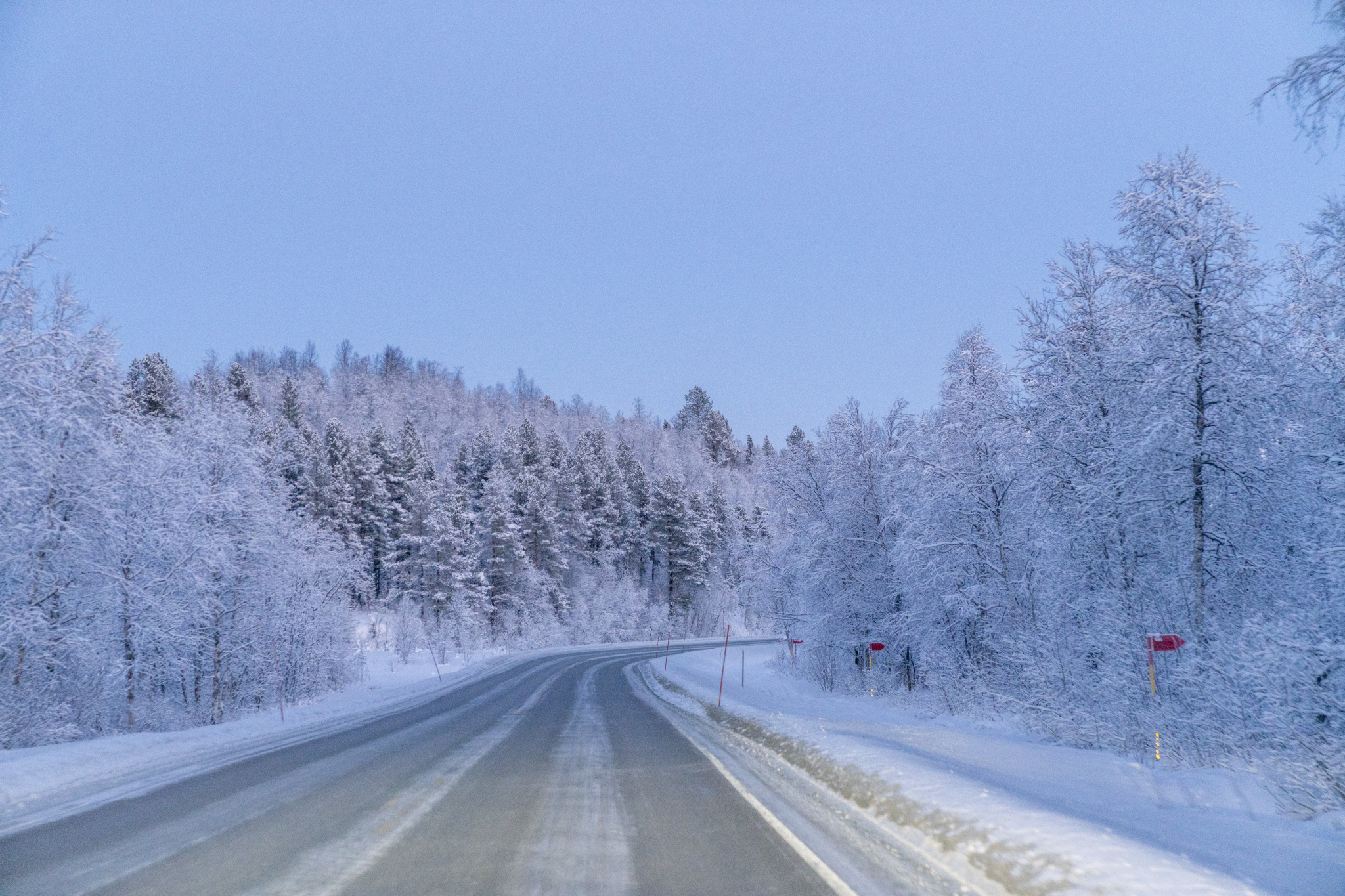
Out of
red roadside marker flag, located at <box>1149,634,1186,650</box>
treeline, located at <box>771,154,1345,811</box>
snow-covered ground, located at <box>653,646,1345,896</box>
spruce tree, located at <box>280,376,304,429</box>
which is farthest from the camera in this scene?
spruce tree, located at <box>280,376,304,429</box>

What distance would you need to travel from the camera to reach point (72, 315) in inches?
655

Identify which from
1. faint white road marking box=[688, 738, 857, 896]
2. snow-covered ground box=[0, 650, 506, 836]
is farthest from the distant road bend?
snow-covered ground box=[0, 650, 506, 836]

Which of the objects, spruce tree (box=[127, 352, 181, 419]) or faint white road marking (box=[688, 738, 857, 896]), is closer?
faint white road marking (box=[688, 738, 857, 896])

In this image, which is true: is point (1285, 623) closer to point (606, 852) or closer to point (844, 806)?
point (844, 806)

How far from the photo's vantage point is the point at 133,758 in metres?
11.5

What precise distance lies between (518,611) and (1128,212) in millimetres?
52550

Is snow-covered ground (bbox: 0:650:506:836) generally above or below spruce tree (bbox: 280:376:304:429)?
below

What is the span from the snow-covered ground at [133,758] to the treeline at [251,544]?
3.36 meters

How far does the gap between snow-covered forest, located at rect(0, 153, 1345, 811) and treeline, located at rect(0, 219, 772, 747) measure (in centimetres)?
12

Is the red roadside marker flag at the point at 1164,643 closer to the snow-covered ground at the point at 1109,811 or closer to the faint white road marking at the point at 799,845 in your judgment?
the snow-covered ground at the point at 1109,811

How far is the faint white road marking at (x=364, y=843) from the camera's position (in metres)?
5.41

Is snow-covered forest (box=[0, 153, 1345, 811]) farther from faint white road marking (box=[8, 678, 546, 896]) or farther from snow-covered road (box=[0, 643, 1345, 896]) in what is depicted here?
faint white road marking (box=[8, 678, 546, 896])

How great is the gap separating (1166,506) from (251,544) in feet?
77.1

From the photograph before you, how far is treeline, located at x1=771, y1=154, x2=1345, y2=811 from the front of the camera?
958 centimetres
